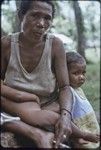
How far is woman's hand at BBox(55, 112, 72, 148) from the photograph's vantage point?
2.93 m

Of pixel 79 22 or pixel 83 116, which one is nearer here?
pixel 83 116

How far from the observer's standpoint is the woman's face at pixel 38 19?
127 inches

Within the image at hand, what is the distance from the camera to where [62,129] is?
2959mm

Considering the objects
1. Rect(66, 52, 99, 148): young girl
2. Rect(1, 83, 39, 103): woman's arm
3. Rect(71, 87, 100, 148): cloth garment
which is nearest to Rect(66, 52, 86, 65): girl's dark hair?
Rect(66, 52, 99, 148): young girl

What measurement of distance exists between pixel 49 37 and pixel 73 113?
0.68 metres

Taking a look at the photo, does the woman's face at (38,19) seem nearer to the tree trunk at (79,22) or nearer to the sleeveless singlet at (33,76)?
the sleeveless singlet at (33,76)

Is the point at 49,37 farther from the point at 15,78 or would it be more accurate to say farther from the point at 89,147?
the point at 89,147

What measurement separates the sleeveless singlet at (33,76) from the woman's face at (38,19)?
0.52 ft

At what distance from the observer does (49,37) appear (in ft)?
11.3

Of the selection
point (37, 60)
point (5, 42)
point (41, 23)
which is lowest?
point (37, 60)

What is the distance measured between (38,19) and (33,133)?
93cm

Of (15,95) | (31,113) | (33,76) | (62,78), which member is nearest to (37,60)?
(33,76)

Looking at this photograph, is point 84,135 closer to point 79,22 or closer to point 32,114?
point 32,114

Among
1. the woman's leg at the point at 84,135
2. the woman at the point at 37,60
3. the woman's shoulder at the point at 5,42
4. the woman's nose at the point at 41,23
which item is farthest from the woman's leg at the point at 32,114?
the woman's nose at the point at 41,23
